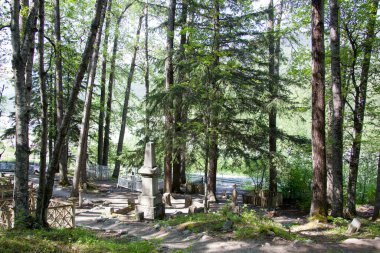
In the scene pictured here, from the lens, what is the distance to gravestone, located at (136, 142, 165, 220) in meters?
11.4

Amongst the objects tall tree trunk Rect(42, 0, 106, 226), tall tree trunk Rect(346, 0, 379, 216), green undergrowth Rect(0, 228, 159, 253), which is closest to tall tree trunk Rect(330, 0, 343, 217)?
tall tree trunk Rect(346, 0, 379, 216)

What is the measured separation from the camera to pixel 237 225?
8391 millimetres

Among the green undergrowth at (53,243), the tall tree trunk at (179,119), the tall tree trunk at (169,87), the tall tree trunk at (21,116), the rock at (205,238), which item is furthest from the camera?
the tall tree trunk at (169,87)

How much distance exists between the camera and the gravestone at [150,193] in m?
Answer: 11.4

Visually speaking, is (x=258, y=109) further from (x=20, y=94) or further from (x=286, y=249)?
(x=20, y=94)

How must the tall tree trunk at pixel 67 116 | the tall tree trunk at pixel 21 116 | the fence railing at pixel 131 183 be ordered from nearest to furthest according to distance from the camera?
the tall tree trunk at pixel 67 116 < the tall tree trunk at pixel 21 116 < the fence railing at pixel 131 183

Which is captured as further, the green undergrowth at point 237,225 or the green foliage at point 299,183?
the green foliage at point 299,183

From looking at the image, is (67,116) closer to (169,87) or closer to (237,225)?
(237,225)

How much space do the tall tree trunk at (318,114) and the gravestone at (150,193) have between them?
18.0ft

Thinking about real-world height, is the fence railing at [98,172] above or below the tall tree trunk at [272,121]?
below

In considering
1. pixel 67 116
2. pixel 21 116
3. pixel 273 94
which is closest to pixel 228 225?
pixel 67 116

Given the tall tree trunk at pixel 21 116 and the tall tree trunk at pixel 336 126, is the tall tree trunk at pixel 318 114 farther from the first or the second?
the tall tree trunk at pixel 21 116

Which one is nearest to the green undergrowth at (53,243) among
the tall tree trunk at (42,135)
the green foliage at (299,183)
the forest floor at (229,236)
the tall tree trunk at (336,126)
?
the tall tree trunk at (42,135)

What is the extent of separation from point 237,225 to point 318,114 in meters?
4.21
